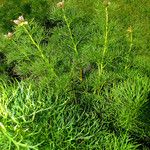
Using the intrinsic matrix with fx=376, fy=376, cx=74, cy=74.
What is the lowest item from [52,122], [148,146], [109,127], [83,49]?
[148,146]

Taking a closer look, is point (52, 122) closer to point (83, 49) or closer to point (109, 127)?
point (109, 127)

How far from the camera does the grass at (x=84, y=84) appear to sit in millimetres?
2627

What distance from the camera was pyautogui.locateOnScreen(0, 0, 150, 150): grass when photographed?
8.62 ft

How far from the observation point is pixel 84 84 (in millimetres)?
4152

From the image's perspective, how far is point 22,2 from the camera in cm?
614

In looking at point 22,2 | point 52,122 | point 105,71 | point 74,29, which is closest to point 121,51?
point 105,71

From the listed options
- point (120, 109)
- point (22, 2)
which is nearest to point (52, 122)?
point (120, 109)

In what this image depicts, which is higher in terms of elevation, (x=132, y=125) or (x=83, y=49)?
(x=83, y=49)

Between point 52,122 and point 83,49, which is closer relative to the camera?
point 52,122

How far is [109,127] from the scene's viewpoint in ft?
11.6

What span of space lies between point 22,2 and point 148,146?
11.5 ft

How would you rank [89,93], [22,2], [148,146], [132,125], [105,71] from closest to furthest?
[132,125], [148,146], [89,93], [105,71], [22,2]

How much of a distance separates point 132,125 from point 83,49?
1.13 metres

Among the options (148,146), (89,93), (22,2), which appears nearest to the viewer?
(148,146)
